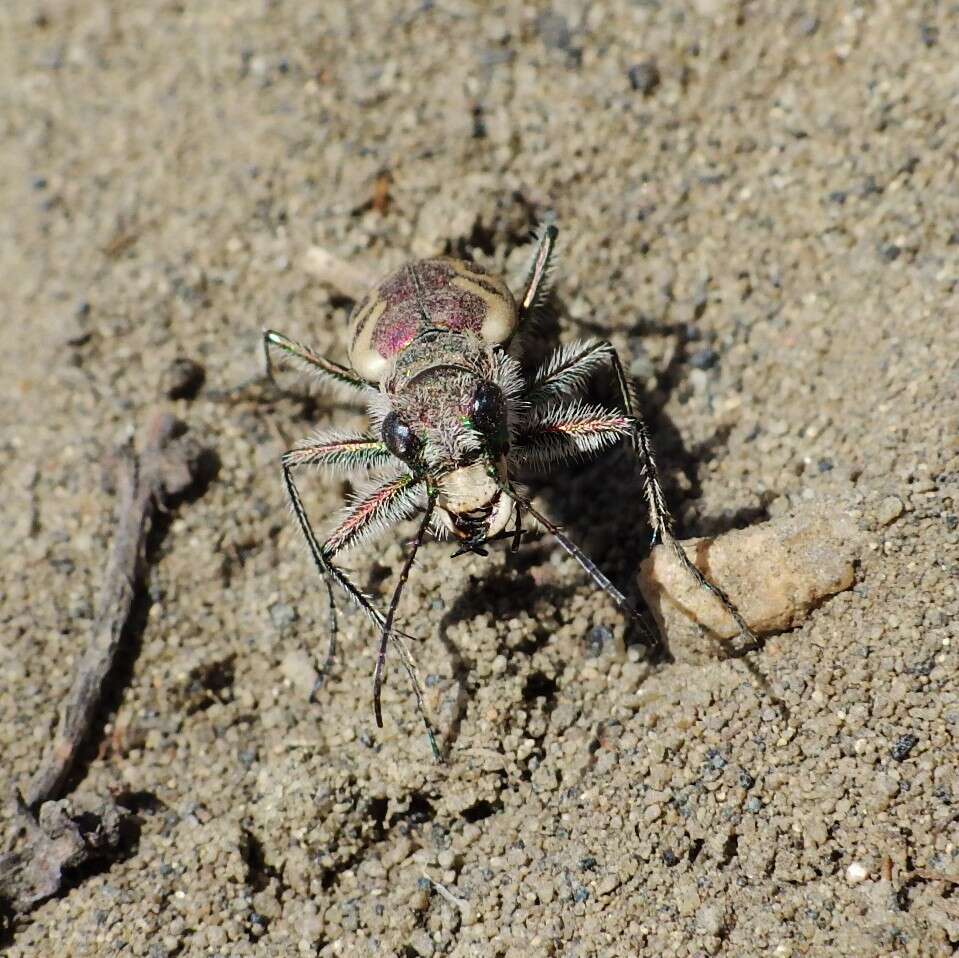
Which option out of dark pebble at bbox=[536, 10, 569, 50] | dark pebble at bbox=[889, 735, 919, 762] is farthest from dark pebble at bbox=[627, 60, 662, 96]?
dark pebble at bbox=[889, 735, 919, 762]

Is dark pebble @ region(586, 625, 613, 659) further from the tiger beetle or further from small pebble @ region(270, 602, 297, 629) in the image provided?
small pebble @ region(270, 602, 297, 629)

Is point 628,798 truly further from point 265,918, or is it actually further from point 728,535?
point 265,918

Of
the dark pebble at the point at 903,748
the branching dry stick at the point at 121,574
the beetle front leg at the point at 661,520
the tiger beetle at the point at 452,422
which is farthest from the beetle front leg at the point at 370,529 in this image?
the dark pebble at the point at 903,748

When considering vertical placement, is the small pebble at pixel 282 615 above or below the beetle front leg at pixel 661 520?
below

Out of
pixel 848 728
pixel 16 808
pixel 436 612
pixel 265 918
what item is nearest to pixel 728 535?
pixel 848 728

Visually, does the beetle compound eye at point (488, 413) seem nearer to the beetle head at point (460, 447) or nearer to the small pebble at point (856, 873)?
the beetle head at point (460, 447)

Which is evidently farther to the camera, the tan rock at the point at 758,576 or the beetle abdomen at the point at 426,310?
the beetle abdomen at the point at 426,310
